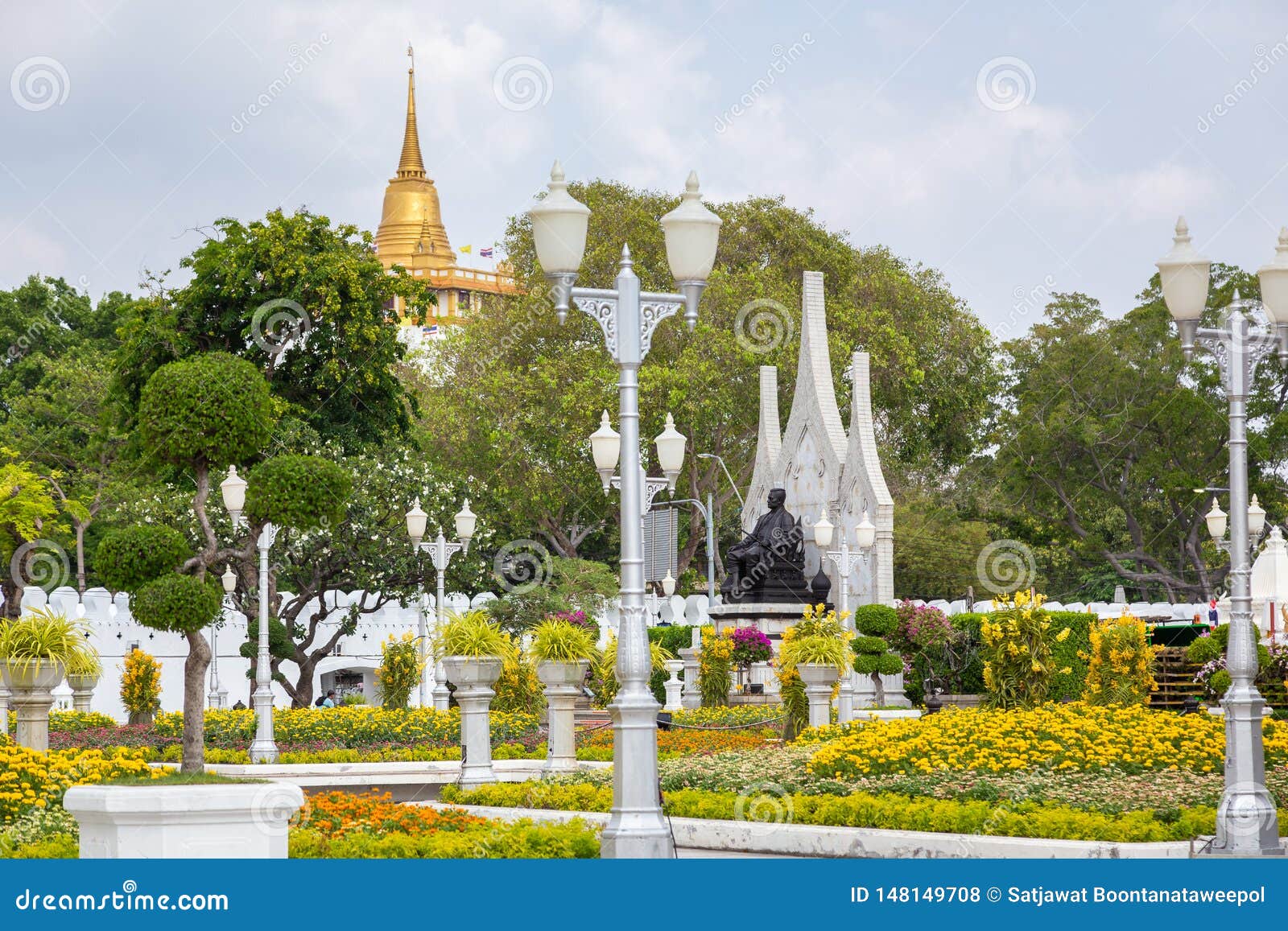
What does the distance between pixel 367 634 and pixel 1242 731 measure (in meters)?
30.6

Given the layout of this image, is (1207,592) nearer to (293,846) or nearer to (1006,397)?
(1006,397)

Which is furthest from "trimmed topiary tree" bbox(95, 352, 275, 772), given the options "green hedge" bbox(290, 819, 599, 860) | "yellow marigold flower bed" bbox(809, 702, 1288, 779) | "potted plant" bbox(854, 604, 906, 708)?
"potted plant" bbox(854, 604, 906, 708)

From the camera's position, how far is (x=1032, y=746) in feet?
52.1

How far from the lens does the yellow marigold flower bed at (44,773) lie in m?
13.8

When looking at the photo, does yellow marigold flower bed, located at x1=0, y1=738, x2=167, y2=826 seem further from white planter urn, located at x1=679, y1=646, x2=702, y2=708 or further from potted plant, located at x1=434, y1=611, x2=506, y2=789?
white planter urn, located at x1=679, y1=646, x2=702, y2=708

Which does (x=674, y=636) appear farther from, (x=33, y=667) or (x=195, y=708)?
(x=33, y=667)

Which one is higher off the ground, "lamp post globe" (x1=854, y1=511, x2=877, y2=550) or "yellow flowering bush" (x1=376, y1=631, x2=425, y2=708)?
"lamp post globe" (x1=854, y1=511, x2=877, y2=550)

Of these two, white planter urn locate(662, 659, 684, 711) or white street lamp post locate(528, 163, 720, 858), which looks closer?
white street lamp post locate(528, 163, 720, 858)

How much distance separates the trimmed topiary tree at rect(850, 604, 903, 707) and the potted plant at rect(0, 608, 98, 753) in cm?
1285

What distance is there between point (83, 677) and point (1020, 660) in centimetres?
1410

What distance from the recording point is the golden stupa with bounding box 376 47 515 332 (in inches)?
3740
